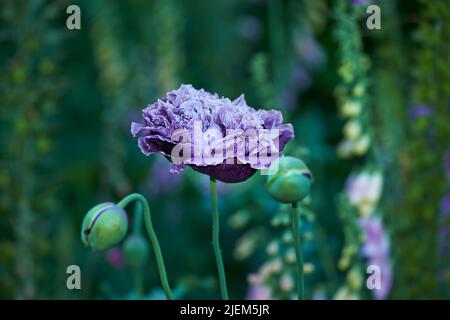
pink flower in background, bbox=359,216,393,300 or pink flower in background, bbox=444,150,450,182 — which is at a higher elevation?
pink flower in background, bbox=444,150,450,182

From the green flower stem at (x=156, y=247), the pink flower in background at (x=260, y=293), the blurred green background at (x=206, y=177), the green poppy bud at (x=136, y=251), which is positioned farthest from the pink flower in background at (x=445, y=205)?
the green flower stem at (x=156, y=247)

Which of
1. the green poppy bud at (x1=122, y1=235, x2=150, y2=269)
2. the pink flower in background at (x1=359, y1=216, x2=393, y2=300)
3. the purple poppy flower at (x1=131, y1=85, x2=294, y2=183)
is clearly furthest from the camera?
the pink flower in background at (x1=359, y1=216, x2=393, y2=300)

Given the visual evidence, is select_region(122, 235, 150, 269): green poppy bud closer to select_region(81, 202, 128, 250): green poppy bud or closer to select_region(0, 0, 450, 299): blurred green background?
select_region(0, 0, 450, 299): blurred green background

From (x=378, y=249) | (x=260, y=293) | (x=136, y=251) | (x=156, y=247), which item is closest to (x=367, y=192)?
(x=378, y=249)

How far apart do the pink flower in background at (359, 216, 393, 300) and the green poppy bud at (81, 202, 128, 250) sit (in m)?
0.45

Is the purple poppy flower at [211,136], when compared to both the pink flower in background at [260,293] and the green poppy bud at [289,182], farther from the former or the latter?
the pink flower in background at [260,293]

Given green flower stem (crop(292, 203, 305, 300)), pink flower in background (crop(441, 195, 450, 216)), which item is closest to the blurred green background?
pink flower in background (crop(441, 195, 450, 216))

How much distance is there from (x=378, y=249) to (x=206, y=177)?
54 cm

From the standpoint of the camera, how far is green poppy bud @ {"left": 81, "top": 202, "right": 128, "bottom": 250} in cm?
72

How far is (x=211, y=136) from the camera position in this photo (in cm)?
67

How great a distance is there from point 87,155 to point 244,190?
59 cm

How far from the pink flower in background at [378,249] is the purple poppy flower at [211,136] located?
44 centimetres

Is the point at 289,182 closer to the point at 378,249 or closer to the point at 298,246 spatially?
the point at 298,246
